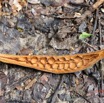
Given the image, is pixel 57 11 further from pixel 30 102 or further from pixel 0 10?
pixel 30 102

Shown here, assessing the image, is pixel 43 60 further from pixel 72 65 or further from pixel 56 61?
pixel 72 65

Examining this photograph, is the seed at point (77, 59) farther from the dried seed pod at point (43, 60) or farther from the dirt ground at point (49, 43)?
the dried seed pod at point (43, 60)

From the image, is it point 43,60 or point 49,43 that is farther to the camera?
point 49,43

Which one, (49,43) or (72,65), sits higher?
(49,43)

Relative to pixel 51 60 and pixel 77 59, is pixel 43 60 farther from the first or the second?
pixel 77 59

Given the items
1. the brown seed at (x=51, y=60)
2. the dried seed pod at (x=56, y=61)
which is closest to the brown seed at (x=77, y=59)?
the dried seed pod at (x=56, y=61)

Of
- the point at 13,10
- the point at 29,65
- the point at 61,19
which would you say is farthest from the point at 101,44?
the point at 13,10

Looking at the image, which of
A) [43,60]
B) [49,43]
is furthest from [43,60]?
[49,43]

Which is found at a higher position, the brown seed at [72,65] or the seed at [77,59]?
the seed at [77,59]

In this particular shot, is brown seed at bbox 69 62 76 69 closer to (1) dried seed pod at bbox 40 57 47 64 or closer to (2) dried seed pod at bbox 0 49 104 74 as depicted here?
(2) dried seed pod at bbox 0 49 104 74
